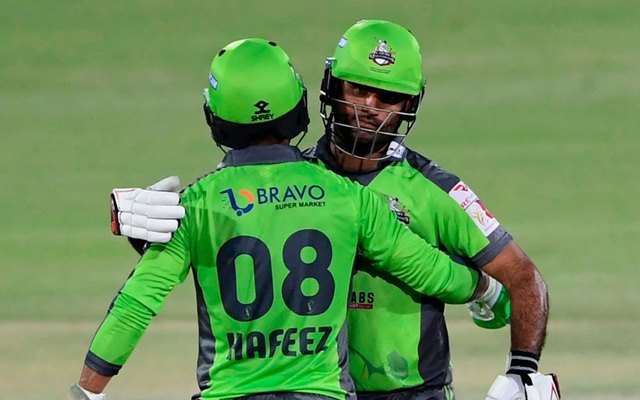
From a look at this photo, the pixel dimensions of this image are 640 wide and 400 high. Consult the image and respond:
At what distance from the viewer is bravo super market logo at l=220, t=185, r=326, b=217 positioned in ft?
13.7

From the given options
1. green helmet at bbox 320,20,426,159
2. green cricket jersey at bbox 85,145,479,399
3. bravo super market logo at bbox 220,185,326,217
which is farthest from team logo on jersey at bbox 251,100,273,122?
green helmet at bbox 320,20,426,159

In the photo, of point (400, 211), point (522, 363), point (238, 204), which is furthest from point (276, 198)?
point (522, 363)

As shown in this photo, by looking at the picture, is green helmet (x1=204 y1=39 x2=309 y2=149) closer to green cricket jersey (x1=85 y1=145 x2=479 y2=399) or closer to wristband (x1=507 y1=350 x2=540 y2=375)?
green cricket jersey (x1=85 y1=145 x2=479 y2=399)

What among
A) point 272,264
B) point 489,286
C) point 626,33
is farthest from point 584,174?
point 272,264

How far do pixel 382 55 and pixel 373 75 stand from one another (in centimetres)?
9

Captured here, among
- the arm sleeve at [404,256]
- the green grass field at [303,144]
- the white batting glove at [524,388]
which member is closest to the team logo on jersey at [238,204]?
the arm sleeve at [404,256]

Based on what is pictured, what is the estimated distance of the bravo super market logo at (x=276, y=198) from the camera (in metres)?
4.17

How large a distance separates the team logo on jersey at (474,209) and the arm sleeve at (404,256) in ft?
0.55

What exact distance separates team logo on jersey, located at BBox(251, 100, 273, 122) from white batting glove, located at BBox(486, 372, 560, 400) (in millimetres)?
1098

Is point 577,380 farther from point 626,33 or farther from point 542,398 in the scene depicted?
point 626,33

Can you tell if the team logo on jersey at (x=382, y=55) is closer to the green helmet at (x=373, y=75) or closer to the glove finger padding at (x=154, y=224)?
the green helmet at (x=373, y=75)

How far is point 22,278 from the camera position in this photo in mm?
10922

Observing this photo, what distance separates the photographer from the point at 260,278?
13.6ft

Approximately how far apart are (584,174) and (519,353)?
340 inches
